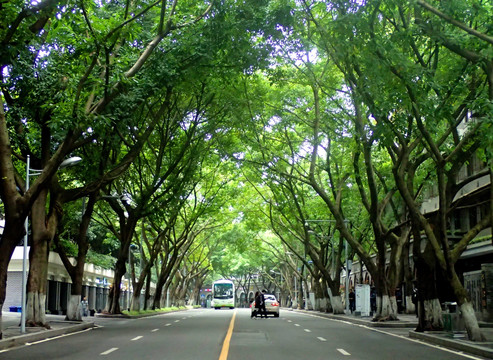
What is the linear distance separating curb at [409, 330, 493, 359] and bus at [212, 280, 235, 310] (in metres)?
54.2

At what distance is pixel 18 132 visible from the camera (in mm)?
21312

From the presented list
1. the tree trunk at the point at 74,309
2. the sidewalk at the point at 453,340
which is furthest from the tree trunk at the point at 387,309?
the tree trunk at the point at 74,309

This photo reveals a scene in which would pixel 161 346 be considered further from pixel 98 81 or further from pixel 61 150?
pixel 98 81

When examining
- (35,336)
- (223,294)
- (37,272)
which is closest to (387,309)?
(37,272)

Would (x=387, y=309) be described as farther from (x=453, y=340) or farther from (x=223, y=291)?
(x=223, y=291)

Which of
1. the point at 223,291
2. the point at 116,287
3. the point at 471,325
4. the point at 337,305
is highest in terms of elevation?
the point at 116,287

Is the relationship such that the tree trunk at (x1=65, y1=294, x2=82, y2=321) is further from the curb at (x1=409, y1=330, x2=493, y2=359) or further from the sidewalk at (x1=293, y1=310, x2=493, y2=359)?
the curb at (x1=409, y1=330, x2=493, y2=359)

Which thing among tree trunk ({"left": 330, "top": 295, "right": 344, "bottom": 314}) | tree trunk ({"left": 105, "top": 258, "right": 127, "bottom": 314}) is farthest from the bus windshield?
tree trunk ({"left": 105, "top": 258, "right": 127, "bottom": 314})

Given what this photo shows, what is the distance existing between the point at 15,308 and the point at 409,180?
2802cm

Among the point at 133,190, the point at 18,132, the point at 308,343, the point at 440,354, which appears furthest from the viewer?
the point at 133,190

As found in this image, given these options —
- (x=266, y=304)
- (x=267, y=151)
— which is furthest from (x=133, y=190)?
(x=266, y=304)

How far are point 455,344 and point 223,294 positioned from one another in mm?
58971

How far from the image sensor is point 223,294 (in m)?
74.0

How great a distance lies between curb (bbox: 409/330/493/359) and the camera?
1427 centimetres
